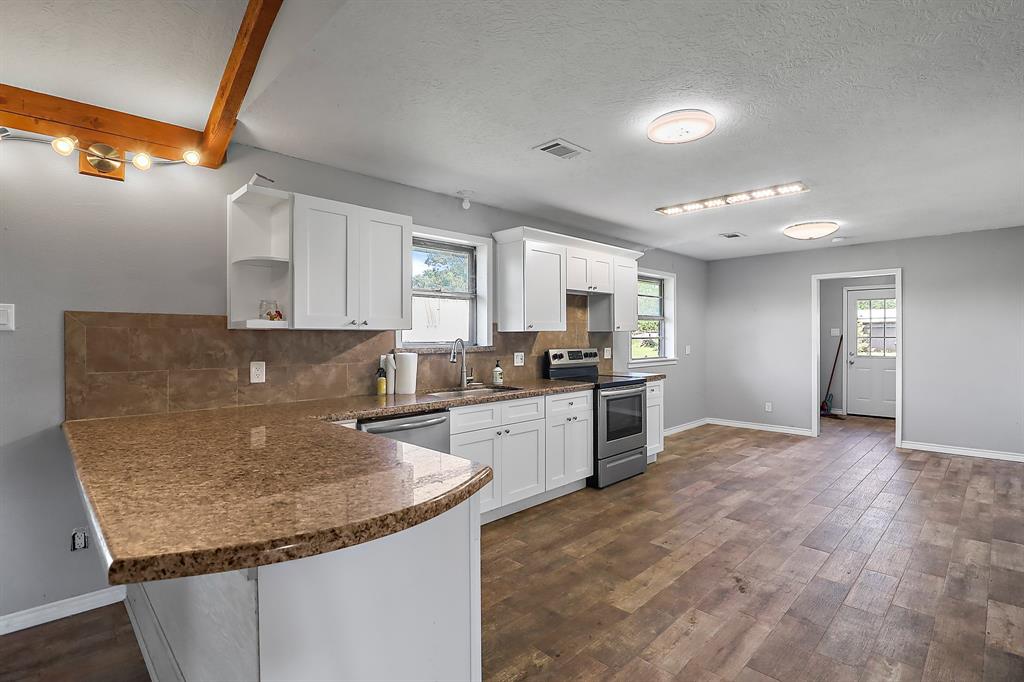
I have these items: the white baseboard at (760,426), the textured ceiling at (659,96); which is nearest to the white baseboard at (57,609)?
the textured ceiling at (659,96)

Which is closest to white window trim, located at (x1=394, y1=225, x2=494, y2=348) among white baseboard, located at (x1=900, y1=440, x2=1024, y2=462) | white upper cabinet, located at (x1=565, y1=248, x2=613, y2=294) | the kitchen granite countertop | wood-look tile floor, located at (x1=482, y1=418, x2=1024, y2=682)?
white upper cabinet, located at (x1=565, y1=248, x2=613, y2=294)

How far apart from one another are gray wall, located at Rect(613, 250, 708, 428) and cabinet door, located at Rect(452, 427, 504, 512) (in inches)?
118

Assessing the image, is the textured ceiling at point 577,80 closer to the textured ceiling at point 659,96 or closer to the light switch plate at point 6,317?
the textured ceiling at point 659,96

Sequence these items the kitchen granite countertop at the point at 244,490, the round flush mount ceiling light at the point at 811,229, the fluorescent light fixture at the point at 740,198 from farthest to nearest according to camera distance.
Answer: the round flush mount ceiling light at the point at 811,229
the fluorescent light fixture at the point at 740,198
the kitchen granite countertop at the point at 244,490

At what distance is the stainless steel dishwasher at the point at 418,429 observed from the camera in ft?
9.12

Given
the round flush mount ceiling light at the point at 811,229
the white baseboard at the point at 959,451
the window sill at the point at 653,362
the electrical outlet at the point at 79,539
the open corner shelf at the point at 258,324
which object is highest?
the round flush mount ceiling light at the point at 811,229

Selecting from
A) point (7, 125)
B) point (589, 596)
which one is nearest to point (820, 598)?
point (589, 596)

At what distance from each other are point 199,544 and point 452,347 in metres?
3.08

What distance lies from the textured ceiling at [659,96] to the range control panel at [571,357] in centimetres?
145

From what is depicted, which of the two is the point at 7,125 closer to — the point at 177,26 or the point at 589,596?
the point at 177,26

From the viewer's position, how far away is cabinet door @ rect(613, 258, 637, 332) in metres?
5.14

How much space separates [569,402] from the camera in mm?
4023

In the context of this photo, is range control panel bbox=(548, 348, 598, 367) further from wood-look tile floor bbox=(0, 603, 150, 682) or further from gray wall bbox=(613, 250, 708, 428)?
wood-look tile floor bbox=(0, 603, 150, 682)

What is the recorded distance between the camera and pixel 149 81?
223 cm
